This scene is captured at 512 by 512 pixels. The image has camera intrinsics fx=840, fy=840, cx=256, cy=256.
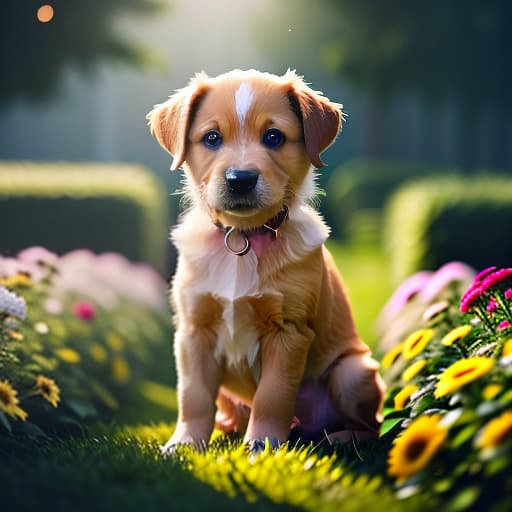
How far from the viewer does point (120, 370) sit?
19.9ft

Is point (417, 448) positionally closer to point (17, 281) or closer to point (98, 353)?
point (17, 281)

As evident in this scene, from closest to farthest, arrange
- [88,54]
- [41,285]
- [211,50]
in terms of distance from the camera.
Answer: [41,285], [88,54], [211,50]

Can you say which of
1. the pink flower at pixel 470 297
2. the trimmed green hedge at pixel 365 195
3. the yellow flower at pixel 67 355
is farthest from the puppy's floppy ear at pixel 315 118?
the trimmed green hedge at pixel 365 195

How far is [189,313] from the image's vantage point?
4.00m

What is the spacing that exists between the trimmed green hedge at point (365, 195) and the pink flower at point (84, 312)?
1428cm

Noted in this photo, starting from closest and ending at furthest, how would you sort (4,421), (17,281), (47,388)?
(4,421) → (47,388) → (17,281)

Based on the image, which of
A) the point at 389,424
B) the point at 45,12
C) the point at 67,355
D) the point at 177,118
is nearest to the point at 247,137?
the point at 177,118

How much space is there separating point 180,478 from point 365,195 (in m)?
18.6

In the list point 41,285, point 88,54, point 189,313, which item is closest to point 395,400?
point 189,313

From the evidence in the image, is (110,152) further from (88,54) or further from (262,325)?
(262,325)

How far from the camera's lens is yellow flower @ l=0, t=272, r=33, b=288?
4.95m

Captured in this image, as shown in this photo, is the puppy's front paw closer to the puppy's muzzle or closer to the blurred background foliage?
the puppy's muzzle

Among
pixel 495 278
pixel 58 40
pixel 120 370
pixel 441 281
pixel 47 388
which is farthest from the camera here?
pixel 58 40

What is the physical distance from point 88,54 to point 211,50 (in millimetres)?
10211
